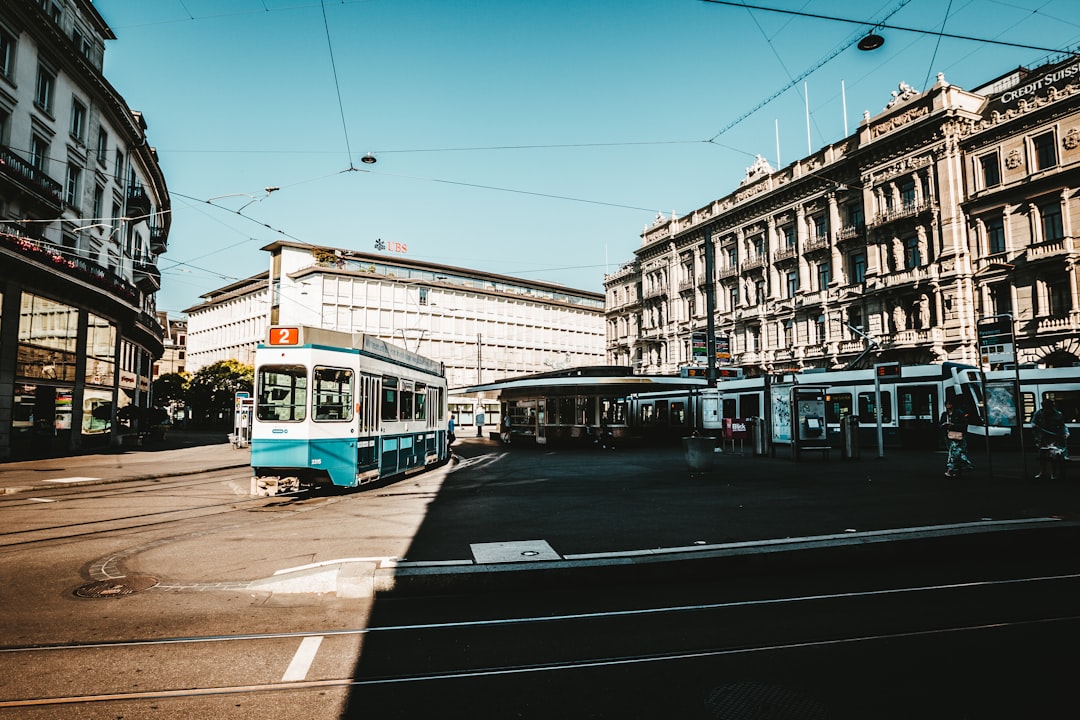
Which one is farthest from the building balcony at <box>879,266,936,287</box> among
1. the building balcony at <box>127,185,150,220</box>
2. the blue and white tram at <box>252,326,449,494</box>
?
the building balcony at <box>127,185,150,220</box>

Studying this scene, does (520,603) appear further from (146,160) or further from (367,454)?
(146,160)

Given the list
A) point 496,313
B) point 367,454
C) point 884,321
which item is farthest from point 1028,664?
point 496,313

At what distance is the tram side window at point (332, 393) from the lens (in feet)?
39.9

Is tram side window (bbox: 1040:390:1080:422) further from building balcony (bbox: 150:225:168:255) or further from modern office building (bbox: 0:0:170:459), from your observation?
building balcony (bbox: 150:225:168:255)

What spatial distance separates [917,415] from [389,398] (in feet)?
70.1

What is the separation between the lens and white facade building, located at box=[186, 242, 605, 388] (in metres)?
76.6

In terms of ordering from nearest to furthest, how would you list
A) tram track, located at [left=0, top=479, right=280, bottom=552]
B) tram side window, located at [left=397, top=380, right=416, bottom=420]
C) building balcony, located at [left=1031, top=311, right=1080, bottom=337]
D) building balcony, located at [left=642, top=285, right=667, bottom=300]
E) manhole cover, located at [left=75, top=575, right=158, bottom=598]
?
manhole cover, located at [left=75, top=575, right=158, bottom=598], tram track, located at [left=0, top=479, right=280, bottom=552], tram side window, located at [left=397, top=380, right=416, bottom=420], building balcony, located at [left=1031, top=311, right=1080, bottom=337], building balcony, located at [left=642, top=285, right=667, bottom=300]

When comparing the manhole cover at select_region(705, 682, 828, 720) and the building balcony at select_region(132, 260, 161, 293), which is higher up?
the building balcony at select_region(132, 260, 161, 293)

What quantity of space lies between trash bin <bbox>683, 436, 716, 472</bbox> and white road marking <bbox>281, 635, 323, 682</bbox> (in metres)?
12.7

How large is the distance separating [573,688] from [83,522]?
9705mm

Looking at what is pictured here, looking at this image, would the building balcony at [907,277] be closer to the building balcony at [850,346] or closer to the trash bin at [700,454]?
the building balcony at [850,346]

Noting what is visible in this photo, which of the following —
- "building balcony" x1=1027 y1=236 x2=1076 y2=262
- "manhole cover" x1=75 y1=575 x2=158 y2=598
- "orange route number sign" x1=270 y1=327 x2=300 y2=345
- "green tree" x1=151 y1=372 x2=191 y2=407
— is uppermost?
"building balcony" x1=1027 y1=236 x2=1076 y2=262

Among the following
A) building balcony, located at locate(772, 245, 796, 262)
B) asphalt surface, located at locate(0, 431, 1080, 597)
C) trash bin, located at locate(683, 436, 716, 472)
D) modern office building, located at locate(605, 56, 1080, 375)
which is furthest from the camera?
building balcony, located at locate(772, 245, 796, 262)

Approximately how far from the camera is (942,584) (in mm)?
6055
